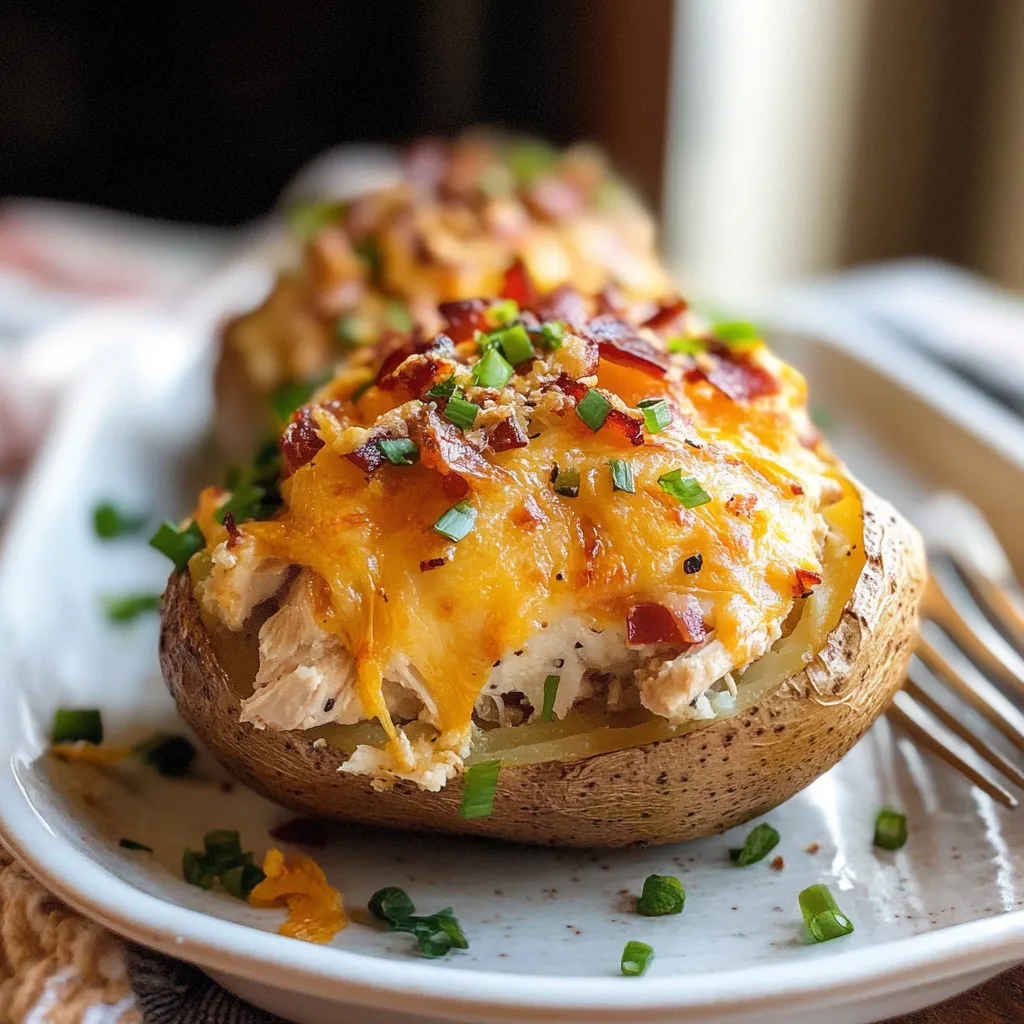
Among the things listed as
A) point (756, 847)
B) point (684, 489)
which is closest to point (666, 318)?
point (684, 489)

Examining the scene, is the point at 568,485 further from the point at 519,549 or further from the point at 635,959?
the point at 635,959

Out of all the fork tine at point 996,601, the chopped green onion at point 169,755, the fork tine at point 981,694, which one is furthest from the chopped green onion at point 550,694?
the fork tine at point 996,601

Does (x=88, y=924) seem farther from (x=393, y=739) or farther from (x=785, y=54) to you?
(x=785, y=54)

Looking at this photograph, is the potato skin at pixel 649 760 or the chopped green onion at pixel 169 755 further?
the chopped green onion at pixel 169 755

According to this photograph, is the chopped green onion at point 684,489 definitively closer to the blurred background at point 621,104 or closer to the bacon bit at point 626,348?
the bacon bit at point 626,348

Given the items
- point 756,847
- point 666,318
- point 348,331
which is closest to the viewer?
point 756,847

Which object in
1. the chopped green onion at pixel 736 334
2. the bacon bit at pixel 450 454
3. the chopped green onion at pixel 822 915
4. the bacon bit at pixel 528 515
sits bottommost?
the chopped green onion at pixel 822 915
